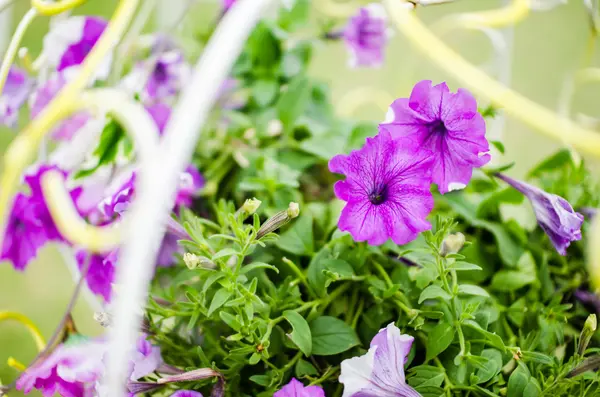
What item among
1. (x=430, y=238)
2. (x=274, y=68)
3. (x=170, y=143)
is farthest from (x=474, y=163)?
(x=274, y=68)

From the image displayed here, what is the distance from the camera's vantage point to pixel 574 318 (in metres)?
0.34

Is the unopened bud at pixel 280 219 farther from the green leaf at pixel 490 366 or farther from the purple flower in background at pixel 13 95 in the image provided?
the purple flower in background at pixel 13 95

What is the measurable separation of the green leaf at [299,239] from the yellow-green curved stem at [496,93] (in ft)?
0.51

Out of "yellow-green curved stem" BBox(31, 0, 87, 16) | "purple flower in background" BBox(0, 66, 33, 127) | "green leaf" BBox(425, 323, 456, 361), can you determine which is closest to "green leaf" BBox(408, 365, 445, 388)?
"green leaf" BBox(425, 323, 456, 361)

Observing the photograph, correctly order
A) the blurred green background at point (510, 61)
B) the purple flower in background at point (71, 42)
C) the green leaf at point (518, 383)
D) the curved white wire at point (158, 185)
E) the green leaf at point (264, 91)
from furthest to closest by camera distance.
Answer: the blurred green background at point (510, 61) → the green leaf at point (264, 91) → the purple flower in background at point (71, 42) → the green leaf at point (518, 383) → the curved white wire at point (158, 185)

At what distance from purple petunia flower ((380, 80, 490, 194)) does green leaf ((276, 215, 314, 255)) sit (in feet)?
0.31

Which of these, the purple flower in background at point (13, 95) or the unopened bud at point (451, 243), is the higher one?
the purple flower in background at point (13, 95)

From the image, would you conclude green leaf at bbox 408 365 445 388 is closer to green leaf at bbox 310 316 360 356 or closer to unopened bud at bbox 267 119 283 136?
green leaf at bbox 310 316 360 356

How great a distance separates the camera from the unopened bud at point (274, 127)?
1.55 ft

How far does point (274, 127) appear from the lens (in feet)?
1.57

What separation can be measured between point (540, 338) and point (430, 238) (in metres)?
0.09

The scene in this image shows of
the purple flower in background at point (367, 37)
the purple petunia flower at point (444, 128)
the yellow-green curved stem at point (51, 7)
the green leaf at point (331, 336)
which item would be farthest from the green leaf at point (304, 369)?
the purple flower in background at point (367, 37)

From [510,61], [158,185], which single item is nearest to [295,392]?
[158,185]

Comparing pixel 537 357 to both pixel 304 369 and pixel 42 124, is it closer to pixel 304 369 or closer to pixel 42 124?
pixel 304 369
